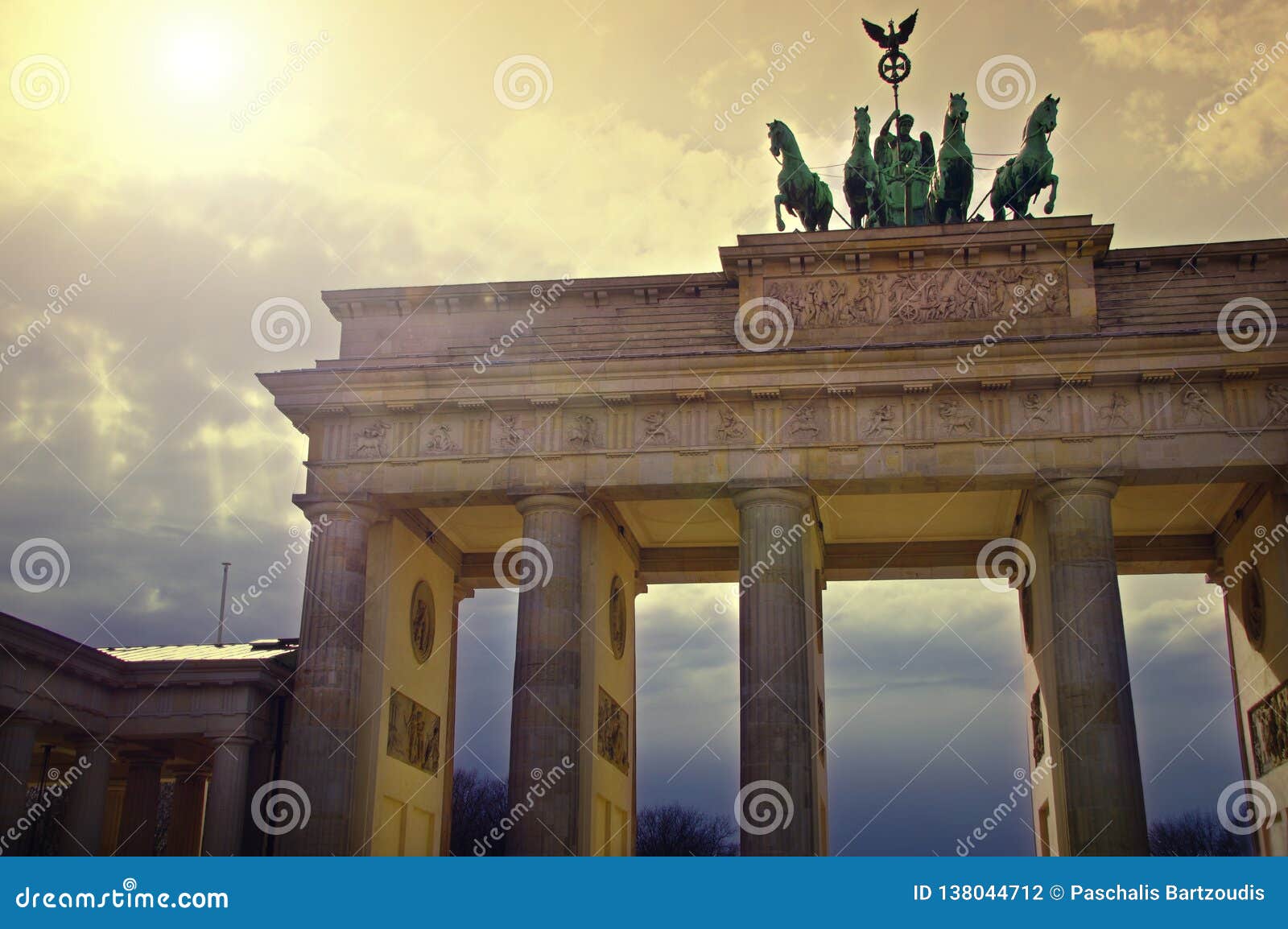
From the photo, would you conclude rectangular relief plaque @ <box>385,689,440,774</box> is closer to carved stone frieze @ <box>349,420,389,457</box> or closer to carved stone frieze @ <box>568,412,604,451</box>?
carved stone frieze @ <box>349,420,389,457</box>

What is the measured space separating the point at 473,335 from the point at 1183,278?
16692 mm

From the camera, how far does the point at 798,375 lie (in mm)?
29719

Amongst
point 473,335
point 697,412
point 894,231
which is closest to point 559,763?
point 697,412

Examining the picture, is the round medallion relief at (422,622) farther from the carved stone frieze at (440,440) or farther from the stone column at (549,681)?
the stone column at (549,681)

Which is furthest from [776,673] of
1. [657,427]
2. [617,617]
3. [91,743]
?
[91,743]

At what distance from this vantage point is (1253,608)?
106 ft

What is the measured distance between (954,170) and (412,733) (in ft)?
62.6

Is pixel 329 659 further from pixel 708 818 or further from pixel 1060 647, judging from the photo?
pixel 708 818

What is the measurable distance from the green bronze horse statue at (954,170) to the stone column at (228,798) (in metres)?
20.9

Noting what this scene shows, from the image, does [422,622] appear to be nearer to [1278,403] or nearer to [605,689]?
[605,689]

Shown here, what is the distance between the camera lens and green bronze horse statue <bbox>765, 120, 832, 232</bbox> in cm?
3189

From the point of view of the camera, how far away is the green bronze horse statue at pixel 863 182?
32.3 m

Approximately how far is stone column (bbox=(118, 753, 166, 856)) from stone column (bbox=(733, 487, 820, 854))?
52.6 feet

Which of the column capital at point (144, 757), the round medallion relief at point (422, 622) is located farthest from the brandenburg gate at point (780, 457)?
the column capital at point (144, 757)
